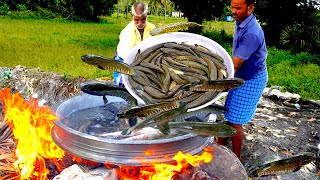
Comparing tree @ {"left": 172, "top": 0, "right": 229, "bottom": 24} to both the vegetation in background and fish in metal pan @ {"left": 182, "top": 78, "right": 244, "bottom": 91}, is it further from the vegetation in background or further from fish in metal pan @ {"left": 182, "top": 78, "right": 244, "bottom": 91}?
fish in metal pan @ {"left": 182, "top": 78, "right": 244, "bottom": 91}

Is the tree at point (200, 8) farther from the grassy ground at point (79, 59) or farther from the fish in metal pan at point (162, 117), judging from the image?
the fish in metal pan at point (162, 117)

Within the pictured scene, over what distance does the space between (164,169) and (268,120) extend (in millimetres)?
3951

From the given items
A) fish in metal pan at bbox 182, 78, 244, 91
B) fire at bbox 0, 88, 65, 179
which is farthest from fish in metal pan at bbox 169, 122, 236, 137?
fire at bbox 0, 88, 65, 179

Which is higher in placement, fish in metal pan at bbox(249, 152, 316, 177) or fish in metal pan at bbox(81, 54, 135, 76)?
fish in metal pan at bbox(81, 54, 135, 76)

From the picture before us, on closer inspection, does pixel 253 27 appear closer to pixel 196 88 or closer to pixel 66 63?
pixel 196 88

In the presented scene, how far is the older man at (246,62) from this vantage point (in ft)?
12.3

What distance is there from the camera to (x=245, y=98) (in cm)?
421

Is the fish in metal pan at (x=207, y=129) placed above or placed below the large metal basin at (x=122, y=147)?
above

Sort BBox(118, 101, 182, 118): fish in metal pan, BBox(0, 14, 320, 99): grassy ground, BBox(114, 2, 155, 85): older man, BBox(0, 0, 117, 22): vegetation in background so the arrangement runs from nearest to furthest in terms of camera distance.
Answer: BBox(118, 101, 182, 118): fish in metal pan, BBox(114, 2, 155, 85): older man, BBox(0, 14, 320, 99): grassy ground, BBox(0, 0, 117, 22): vegetation in background

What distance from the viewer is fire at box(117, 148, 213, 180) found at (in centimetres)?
288

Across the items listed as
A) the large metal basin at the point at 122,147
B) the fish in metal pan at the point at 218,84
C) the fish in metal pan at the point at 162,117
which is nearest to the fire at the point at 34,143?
the large metal basin at the point at 122,147

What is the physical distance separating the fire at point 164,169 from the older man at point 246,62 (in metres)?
1.19

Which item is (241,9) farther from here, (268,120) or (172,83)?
(268,120)

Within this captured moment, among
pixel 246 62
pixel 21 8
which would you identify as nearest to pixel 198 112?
pixel 246 62
